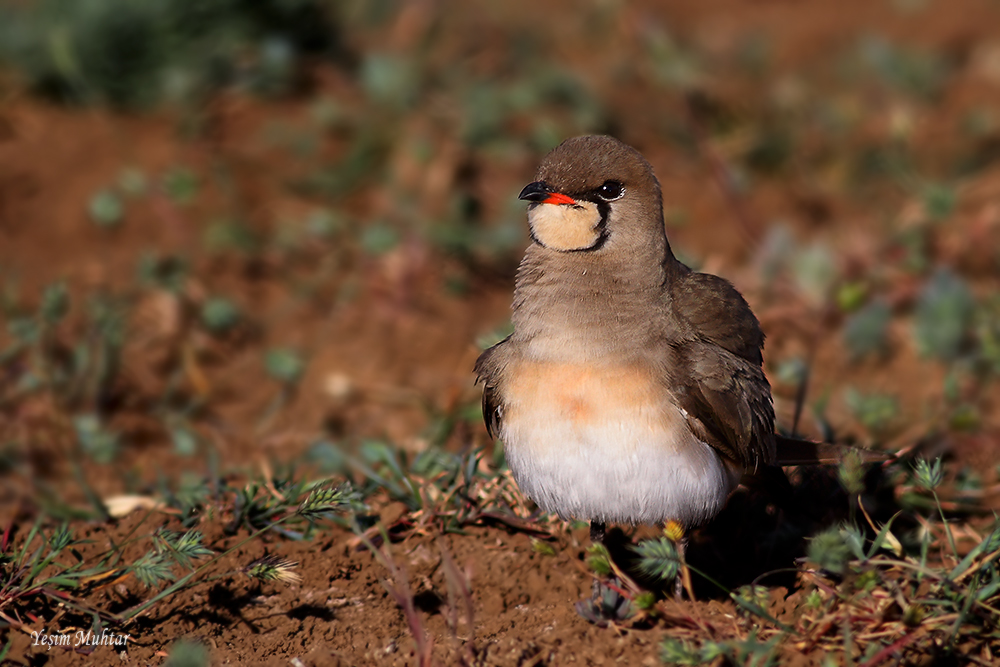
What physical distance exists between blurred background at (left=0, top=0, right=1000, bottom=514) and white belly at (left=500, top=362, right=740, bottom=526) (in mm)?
1000

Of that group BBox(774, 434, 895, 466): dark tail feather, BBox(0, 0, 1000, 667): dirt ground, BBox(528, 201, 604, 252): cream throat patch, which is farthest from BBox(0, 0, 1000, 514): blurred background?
BBox(528, 201, 604, 252): cream throat patch

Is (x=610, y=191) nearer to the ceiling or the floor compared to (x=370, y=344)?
nearer to the ceiling

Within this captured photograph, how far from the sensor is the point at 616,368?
3.25 meters

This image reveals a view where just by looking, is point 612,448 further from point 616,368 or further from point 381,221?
point 381,221

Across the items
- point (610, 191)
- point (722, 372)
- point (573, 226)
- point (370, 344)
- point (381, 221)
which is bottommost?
point (370, 344)

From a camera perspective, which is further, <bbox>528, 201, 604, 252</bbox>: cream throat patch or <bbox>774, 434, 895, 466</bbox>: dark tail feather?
<bbox>774, 434, 895, 466</bbox>: dark tail feather

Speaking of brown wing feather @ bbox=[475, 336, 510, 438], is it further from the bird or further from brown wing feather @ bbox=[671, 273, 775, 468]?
brown wing feather @ bbox=[671, 273, 775, 468]

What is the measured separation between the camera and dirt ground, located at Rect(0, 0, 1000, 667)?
3330mm

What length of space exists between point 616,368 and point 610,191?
0.60 m

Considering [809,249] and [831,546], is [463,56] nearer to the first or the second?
[809,249]

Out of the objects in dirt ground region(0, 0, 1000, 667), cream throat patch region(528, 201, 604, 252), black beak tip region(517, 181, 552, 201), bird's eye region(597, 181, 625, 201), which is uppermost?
bird's eye region(597, 181, 625, 201)

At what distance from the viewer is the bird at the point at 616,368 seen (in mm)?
3217

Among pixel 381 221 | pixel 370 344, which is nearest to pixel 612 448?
pixel 370 344

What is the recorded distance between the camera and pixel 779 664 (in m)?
3.04
